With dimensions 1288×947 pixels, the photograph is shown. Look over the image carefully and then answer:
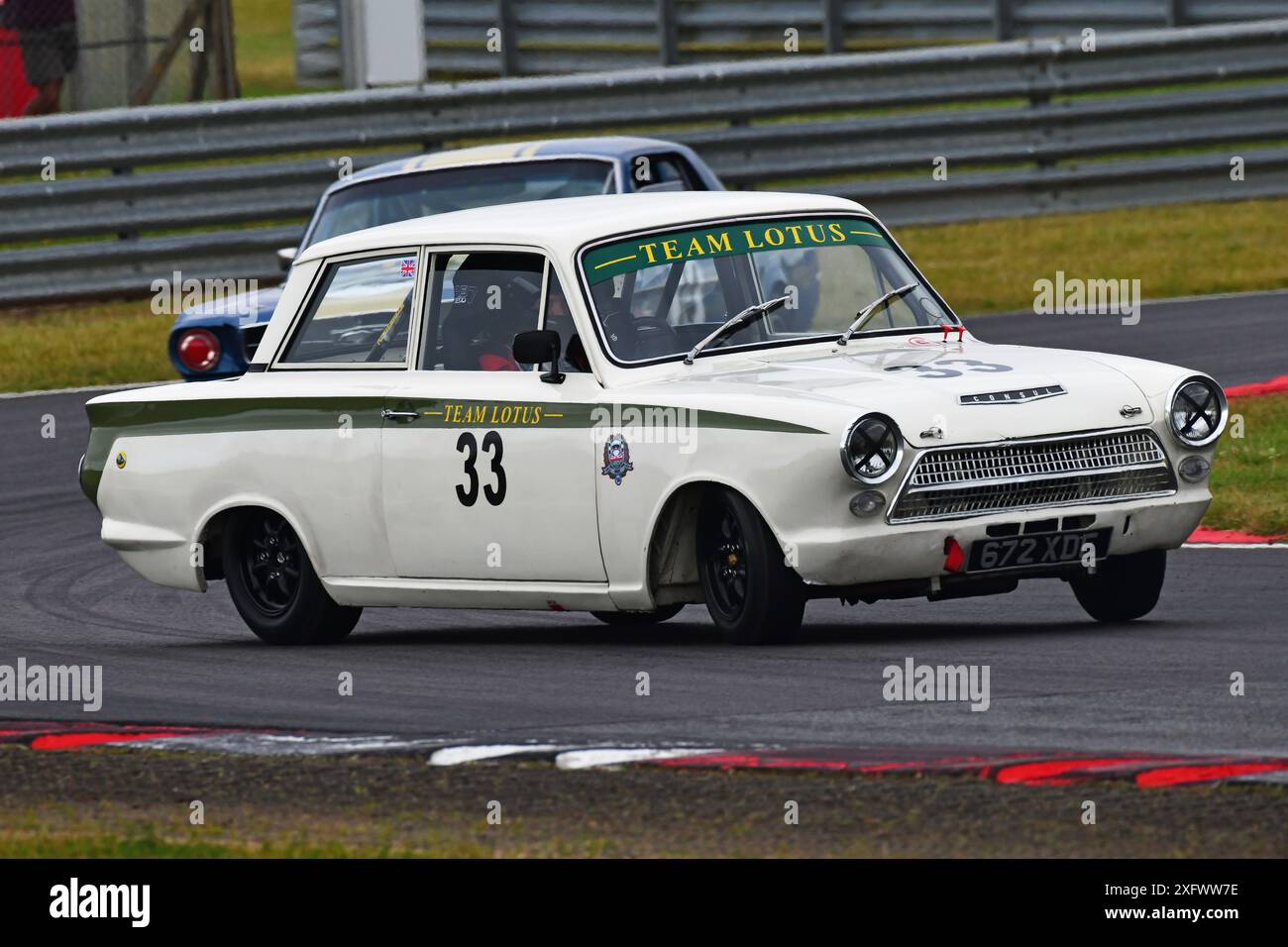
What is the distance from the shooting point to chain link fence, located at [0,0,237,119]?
25016 millimetres

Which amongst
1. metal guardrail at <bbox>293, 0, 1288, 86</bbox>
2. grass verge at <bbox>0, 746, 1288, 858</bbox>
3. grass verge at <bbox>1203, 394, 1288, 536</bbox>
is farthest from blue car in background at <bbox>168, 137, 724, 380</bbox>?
metal guardrail at <bbox>293, 0, 1288, 86</bbox>

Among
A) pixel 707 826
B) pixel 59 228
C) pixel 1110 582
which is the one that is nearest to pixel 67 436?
pixel 59 228

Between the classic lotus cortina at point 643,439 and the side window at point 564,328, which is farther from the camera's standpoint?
the side window at point 564,328

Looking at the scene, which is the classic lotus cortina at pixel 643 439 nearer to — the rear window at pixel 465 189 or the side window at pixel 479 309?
the side window at pixel 479 309

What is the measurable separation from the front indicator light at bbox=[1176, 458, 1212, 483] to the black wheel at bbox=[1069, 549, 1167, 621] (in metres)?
0.32

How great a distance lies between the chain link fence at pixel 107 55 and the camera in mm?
25016

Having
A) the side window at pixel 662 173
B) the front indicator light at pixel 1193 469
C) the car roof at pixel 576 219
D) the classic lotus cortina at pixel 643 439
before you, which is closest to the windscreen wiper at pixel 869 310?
the classic lotus cortina at pixel 643 439

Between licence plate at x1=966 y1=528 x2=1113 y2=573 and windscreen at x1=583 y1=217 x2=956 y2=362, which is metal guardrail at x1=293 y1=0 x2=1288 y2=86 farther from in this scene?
licence plate at x1=966 y1=528 x2=1113 y2=573

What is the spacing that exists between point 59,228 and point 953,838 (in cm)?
1447

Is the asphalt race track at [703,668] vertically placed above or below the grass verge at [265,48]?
below

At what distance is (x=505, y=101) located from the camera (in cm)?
2036

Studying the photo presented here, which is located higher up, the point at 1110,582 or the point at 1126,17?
the point at 1126,17

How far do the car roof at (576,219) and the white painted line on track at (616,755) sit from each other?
99.5 inches
